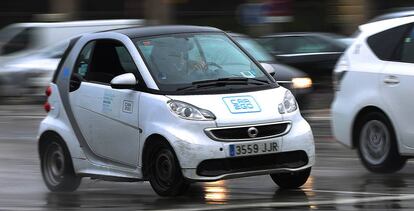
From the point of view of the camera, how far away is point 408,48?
983 centimetres

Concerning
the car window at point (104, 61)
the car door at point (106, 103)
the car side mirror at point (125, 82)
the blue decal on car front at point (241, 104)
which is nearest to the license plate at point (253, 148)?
the blue decal on car front at point (241, 104)

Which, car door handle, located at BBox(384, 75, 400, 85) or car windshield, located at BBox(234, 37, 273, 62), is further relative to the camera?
car windshield, located at BBox(234, 37, 273, 62)

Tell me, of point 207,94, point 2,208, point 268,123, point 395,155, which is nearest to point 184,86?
point 207,94

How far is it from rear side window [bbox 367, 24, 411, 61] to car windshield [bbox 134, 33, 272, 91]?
172 cm

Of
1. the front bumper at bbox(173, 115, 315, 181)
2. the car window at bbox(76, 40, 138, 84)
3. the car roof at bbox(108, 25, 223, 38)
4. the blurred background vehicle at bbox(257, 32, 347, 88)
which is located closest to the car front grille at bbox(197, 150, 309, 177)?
the front bumper at bbox(173, 115, 315, 181)

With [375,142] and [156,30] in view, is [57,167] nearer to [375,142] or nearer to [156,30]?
[156,30]

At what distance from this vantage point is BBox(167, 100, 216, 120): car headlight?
812cm

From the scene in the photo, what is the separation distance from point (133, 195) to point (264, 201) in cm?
147

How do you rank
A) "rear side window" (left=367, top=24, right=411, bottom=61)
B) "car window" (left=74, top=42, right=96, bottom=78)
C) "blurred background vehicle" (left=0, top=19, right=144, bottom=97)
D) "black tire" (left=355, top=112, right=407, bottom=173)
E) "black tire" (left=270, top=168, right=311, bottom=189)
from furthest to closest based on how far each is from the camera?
"blurred background vehicle" (left=0, top=19, right=144, bottom=97), "rear side window" (left=367, top=24, right=411, bottom=61), "black tire" (left=355, top=112, right=407, bottom=173), "car window" (left=74, top=42, right=96, bottom=78), "black tire" (left=270, top=168, right=311, bottom=189)

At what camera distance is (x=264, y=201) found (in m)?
8.23

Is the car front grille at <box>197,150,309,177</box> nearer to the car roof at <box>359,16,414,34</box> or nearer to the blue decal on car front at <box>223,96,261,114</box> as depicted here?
the blue decal on car front at <box>223,96,261,114</box>

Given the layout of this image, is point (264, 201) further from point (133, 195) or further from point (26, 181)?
point (26, 181)

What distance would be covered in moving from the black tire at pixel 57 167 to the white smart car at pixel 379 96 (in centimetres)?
297

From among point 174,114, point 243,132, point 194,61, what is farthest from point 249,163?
point 194,61
